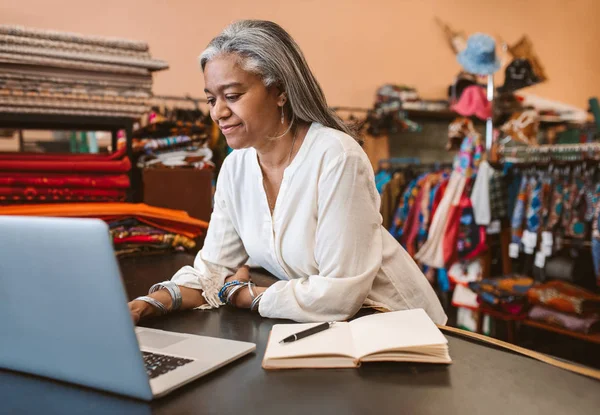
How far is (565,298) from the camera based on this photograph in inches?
105

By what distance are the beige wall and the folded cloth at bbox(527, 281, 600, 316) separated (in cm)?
206

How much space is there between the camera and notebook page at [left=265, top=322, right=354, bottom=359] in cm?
78

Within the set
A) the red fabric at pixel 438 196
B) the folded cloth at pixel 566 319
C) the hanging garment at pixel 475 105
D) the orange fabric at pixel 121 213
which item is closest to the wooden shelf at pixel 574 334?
Answer: the folded cloth at pixel 566 319

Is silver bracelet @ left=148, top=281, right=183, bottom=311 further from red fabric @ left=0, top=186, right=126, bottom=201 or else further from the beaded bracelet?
red fabric @ left=0, top=186, right=126, bottom=201

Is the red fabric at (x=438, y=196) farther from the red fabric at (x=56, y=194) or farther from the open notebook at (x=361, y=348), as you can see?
the open notebook at (x=361, y=348)

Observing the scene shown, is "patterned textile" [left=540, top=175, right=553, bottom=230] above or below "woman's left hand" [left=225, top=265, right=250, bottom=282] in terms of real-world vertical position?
above

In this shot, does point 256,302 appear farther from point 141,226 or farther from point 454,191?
point 454,191

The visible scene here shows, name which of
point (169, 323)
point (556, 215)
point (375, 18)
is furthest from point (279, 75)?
point (375, 18)

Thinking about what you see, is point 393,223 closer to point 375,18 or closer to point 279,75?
point 375,18

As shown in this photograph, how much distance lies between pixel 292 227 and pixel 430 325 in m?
0.45

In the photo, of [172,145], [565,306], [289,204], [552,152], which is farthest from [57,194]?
[552,152]

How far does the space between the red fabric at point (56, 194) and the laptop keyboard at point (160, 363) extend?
A: 1.15m

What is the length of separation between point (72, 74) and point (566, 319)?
2.52 metres

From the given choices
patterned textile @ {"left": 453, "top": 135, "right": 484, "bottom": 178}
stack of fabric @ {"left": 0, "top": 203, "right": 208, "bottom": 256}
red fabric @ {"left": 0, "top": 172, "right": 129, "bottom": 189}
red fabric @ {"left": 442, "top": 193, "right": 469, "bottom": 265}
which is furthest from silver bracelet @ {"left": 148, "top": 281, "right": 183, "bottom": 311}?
patterned textile @ {"left": 453, "top": 135, "right": 484, "bottom": 178}
